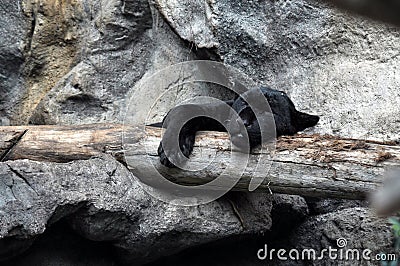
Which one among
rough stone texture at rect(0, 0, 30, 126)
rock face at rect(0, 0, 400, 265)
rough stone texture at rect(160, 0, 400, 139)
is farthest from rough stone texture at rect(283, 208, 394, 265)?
rough stone texture at rect(0, 0, 30, 126)

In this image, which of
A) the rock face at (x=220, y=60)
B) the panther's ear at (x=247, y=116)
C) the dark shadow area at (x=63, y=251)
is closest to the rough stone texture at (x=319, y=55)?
the rock face at (x=220, y=60)

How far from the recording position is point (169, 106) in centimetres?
436

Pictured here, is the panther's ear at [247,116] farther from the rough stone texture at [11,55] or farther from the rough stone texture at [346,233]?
the rough stone texture at [11,55]

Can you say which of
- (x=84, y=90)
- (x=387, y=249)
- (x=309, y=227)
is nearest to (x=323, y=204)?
(x=309, y=227)

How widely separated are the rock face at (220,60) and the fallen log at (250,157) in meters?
0.34

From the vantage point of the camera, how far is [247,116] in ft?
10.6

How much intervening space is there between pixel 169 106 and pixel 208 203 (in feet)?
4.21

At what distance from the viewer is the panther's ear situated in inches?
125

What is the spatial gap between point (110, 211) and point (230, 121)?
31.5 inches

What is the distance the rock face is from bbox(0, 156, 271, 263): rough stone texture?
0.05 feet

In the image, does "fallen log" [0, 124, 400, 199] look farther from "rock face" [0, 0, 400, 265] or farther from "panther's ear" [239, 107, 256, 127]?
"rock face" [0, 0, 400, 265]

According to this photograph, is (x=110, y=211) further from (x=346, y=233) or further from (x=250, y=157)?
(x=346, y=233)

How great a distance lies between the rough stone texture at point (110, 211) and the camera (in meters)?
2.69

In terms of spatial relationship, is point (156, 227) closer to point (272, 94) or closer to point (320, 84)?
point (272, 94)
